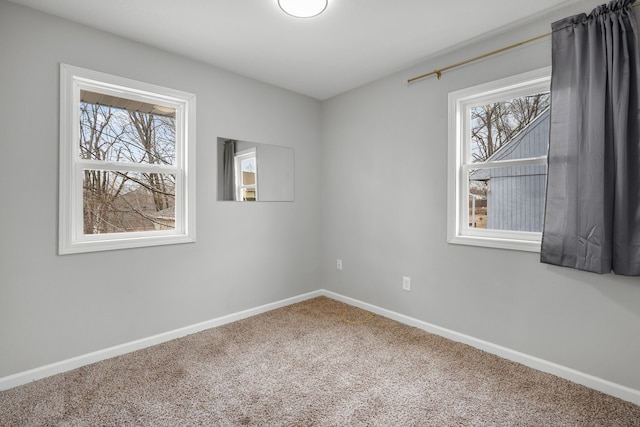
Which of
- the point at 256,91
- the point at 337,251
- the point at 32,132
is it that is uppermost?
the point at 256,91

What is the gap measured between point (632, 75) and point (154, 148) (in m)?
3.34

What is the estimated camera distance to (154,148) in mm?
2713

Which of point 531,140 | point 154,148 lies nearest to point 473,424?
point 531,140

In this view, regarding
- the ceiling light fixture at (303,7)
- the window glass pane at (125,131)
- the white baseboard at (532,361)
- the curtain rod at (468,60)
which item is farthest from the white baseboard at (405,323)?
the ceiling light fixture at (303,7)

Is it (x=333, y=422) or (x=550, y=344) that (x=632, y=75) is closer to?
(x=550, y=344)

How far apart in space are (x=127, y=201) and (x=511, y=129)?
3.14 m

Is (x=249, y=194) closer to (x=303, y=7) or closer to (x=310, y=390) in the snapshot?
(x=303, y=7)

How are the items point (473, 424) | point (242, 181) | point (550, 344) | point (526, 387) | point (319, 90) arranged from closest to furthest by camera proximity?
point (473, 424) < point (526, 387) < point (550, 344) < point (242, 181) < point (319, 90)

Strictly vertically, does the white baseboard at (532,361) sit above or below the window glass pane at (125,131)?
below

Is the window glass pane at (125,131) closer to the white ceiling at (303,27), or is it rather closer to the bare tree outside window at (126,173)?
the bare tree outside window at (126,173)

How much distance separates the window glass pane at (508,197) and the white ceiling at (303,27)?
1072mm

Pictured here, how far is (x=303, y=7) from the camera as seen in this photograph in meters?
2.03

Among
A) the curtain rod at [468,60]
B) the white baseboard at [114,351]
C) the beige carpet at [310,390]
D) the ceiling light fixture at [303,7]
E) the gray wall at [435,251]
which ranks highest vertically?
the ceiling light fixture at [303,7]

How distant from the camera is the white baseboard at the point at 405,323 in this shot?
1987mm
